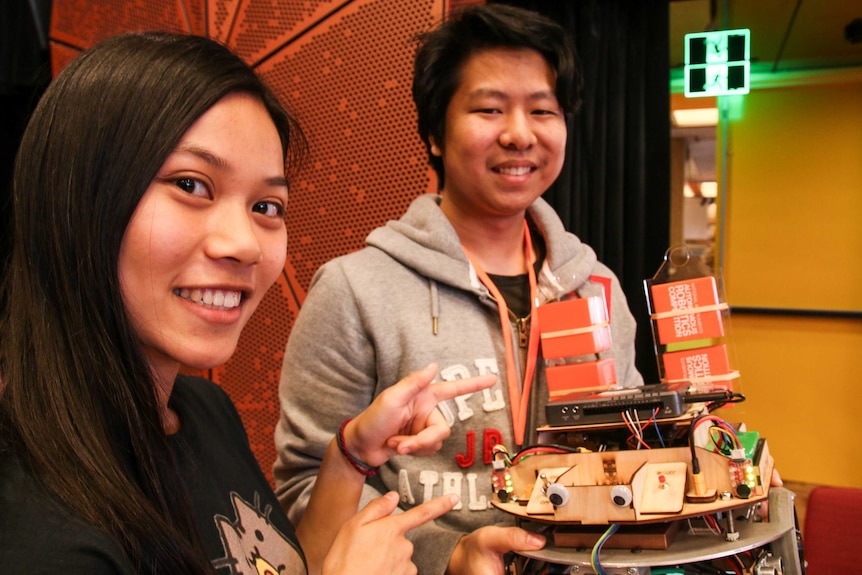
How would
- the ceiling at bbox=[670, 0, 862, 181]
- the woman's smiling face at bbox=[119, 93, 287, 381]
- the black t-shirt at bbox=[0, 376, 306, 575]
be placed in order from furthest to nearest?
the ceiling at bbox=[670, 0, 862, 181], the woman's smiling face at bbox=[119, 93, 287, 381], the black t-shirt at bbox=[0, 376, 306, 575]

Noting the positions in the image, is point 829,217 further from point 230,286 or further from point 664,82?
point 230,286

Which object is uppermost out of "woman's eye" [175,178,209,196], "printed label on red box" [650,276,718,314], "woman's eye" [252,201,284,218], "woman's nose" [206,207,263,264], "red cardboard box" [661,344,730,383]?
"woman's eye" [175,178,209,196]

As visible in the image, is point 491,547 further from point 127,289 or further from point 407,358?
point 127,289

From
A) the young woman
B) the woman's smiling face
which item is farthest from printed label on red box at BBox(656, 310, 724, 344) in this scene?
the woman's smiling face

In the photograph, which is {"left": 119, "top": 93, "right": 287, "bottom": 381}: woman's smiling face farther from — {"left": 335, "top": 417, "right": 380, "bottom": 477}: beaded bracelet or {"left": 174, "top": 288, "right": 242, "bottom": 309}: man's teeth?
{"left": 335, "top": 417, "right": 380, "bottom": 477}: beaded bracelet

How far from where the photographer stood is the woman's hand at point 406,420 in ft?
3.97

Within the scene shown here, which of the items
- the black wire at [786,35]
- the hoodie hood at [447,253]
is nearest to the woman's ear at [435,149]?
the hoodie hood at [447,253]

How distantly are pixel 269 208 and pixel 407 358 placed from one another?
23.3 inches

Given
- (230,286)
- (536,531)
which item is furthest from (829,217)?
(230,286)

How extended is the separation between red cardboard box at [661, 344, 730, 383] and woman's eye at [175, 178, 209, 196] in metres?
0.89

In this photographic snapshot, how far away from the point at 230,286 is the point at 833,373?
13.7 ft

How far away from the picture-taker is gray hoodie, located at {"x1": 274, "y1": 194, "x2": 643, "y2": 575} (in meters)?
1.50

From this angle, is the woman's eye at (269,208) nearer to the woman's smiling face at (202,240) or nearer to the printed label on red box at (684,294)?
the woman's smiling face at (202,240)

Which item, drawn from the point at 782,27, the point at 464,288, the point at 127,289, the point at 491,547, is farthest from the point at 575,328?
the point at 782,27
